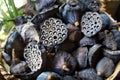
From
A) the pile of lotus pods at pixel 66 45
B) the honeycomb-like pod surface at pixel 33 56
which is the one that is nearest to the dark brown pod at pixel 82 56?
the pile of lotus pods at pixel 66 45

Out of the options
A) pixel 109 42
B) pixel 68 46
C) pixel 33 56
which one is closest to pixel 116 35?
pixel 109 42

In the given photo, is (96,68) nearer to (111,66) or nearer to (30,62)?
(111,66)

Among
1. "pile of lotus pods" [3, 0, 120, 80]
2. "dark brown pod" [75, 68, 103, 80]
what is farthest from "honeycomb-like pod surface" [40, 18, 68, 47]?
"dark brown pod" [75, 68, 103, 80]

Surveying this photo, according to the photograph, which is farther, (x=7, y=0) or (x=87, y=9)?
(x=7, y=0)

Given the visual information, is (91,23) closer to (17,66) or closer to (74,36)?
(74,36)

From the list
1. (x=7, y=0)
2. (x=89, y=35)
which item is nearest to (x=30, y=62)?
(x=89, y=35)

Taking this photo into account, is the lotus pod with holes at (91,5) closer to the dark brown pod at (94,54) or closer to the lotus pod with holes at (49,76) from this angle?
the dark brown pod at (94,54)

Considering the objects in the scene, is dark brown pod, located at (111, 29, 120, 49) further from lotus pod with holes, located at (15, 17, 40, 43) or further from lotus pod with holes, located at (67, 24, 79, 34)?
lotus pod with holes, located at (15, 17, 40, 43)
